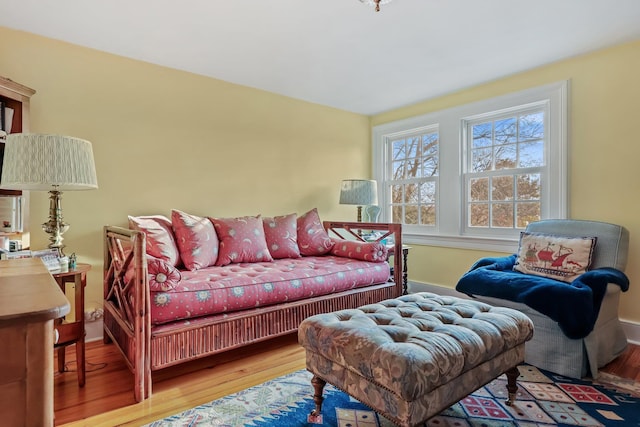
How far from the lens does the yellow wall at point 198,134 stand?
250 centimetres

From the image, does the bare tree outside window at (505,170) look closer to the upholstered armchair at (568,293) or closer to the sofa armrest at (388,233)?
the upholstered armchair at (568,293)

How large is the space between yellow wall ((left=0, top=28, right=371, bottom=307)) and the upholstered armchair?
6.88ft

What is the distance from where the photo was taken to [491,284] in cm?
233

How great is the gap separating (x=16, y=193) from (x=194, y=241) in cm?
111

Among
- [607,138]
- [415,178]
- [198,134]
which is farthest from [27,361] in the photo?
[415,178]

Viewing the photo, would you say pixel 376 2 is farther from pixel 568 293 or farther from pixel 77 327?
pixel 77 327

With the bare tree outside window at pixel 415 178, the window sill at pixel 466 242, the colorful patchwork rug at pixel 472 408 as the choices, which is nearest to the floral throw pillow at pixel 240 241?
the colorful patchwork rug at pixel 472 408

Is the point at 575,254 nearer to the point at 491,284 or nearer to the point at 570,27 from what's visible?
the point at 491,284

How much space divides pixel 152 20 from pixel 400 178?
9.62ft

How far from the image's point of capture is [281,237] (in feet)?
10.2

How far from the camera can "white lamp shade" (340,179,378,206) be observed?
3714 mm

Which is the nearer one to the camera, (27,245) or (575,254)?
(27,245)

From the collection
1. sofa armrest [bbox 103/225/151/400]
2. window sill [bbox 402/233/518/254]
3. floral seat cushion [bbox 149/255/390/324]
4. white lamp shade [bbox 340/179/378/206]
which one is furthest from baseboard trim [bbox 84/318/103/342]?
window sill [bbox 402/233/518/254]

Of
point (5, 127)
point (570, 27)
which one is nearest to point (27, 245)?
point (5, 127)
